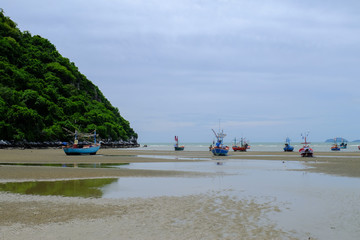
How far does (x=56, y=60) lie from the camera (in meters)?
156

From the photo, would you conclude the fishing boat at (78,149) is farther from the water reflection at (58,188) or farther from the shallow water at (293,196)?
the shallow water at (293,196)

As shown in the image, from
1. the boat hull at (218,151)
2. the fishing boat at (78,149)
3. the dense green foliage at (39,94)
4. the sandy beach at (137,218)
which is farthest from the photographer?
the dense green foliage at (39,94)

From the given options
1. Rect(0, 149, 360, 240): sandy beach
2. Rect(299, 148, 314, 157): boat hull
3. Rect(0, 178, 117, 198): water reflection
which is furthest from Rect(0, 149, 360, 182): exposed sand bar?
Rect(0, 149, 360, 240): sandy beach

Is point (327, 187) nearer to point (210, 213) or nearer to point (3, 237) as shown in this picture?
point (210, 213)

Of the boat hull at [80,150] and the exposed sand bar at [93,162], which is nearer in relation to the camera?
the exposed sand bar at [93,162]

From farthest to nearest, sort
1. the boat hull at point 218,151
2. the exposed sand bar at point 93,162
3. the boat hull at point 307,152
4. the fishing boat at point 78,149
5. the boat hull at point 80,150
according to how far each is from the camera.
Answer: the boat hull at point 218,151 → the boat hull at point 307,152 → the fishing boat at point 78,149 → the boat hull at point 80,150 → the exposed sand bar at point 93,162

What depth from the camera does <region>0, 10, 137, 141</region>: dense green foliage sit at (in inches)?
3777

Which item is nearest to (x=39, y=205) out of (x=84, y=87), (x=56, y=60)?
(x=56, y=60)

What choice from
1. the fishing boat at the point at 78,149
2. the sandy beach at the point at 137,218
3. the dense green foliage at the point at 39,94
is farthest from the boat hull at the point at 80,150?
the sandy beach at the point at 137,218

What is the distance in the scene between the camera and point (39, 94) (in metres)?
116

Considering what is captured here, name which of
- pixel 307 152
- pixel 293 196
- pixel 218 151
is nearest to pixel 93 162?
pixel 293 196

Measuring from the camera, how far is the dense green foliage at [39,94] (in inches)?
3777

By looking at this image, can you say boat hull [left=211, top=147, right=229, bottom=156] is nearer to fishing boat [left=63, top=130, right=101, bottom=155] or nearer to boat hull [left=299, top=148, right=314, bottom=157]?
boat hull [left=299, top=148, right=314, bottom=157]

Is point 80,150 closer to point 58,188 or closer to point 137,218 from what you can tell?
point 58,188
